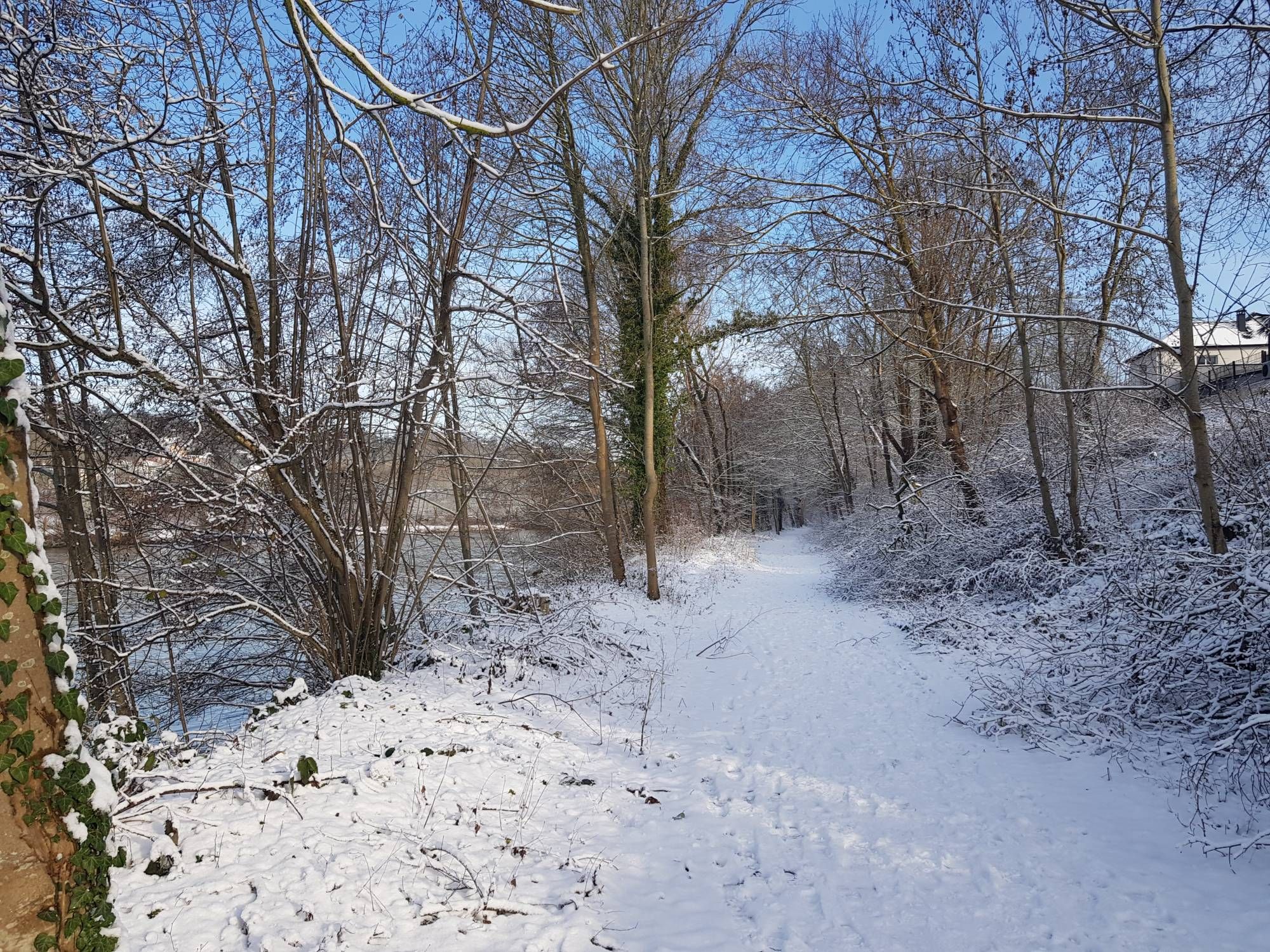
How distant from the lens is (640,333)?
45.0 ft

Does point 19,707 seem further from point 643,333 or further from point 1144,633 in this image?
point 643,333

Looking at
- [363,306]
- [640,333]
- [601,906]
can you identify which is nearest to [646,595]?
[640,333]

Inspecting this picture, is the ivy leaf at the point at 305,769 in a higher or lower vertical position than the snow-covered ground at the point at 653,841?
higher

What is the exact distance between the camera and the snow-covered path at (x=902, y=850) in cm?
294

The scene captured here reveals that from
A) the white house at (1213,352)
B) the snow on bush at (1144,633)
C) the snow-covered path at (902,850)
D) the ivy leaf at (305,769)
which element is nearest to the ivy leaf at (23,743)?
the ivy leaf at (305,769)

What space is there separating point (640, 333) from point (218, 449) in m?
9.19

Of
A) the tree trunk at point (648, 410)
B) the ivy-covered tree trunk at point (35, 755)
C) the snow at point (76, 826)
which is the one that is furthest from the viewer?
the tree trunk at point (648, 410)

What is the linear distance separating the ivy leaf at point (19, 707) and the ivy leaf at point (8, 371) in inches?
33.4

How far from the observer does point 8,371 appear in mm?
1740

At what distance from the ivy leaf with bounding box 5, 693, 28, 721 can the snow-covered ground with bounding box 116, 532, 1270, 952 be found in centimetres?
137

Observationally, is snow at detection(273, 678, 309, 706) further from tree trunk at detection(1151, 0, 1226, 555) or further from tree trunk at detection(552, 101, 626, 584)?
tree trunk at detection(1151, 0, 1226, 555)

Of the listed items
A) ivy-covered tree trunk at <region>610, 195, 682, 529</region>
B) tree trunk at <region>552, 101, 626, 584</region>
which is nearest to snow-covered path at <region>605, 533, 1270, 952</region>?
tree trunk at <region>552, 101, 626, 584</region>

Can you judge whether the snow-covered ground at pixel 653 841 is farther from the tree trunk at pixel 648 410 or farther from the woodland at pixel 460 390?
the tree trunk at pixel 648 410

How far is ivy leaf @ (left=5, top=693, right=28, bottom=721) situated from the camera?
1.67 meters
